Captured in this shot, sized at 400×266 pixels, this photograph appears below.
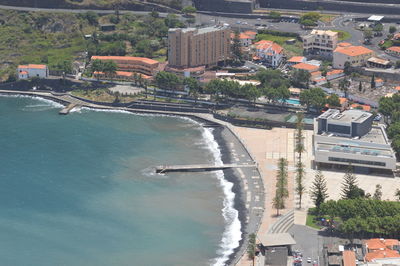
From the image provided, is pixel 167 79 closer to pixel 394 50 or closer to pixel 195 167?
pixel 195 167

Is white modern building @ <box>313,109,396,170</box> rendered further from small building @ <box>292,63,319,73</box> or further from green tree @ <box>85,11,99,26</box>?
green tree @ <box>85,11,99,26</box>

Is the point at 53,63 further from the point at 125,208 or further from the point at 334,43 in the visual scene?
the point at 125,208

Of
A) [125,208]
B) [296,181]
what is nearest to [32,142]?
[125,208]

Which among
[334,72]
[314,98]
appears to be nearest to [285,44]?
[334,72]

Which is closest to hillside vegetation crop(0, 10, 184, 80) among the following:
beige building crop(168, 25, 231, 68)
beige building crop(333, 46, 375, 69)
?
beige building crop(168, 25, 231, 68)

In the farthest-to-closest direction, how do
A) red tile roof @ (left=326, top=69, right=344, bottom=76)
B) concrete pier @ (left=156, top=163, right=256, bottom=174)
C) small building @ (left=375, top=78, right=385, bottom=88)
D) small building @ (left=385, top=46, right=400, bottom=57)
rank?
small building @ (left=385, top=46, right=400, bottom=57) < red tile roof @ (left=326, top=69, right=344, bottom=76) < small building @ (left=375, top=78, right=385, bottom=88) < concrete pier @ (left=156, top=163, right=256, bottom=174)

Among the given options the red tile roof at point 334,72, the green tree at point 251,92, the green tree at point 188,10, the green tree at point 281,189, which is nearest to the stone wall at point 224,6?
the green tree at point 188,10
